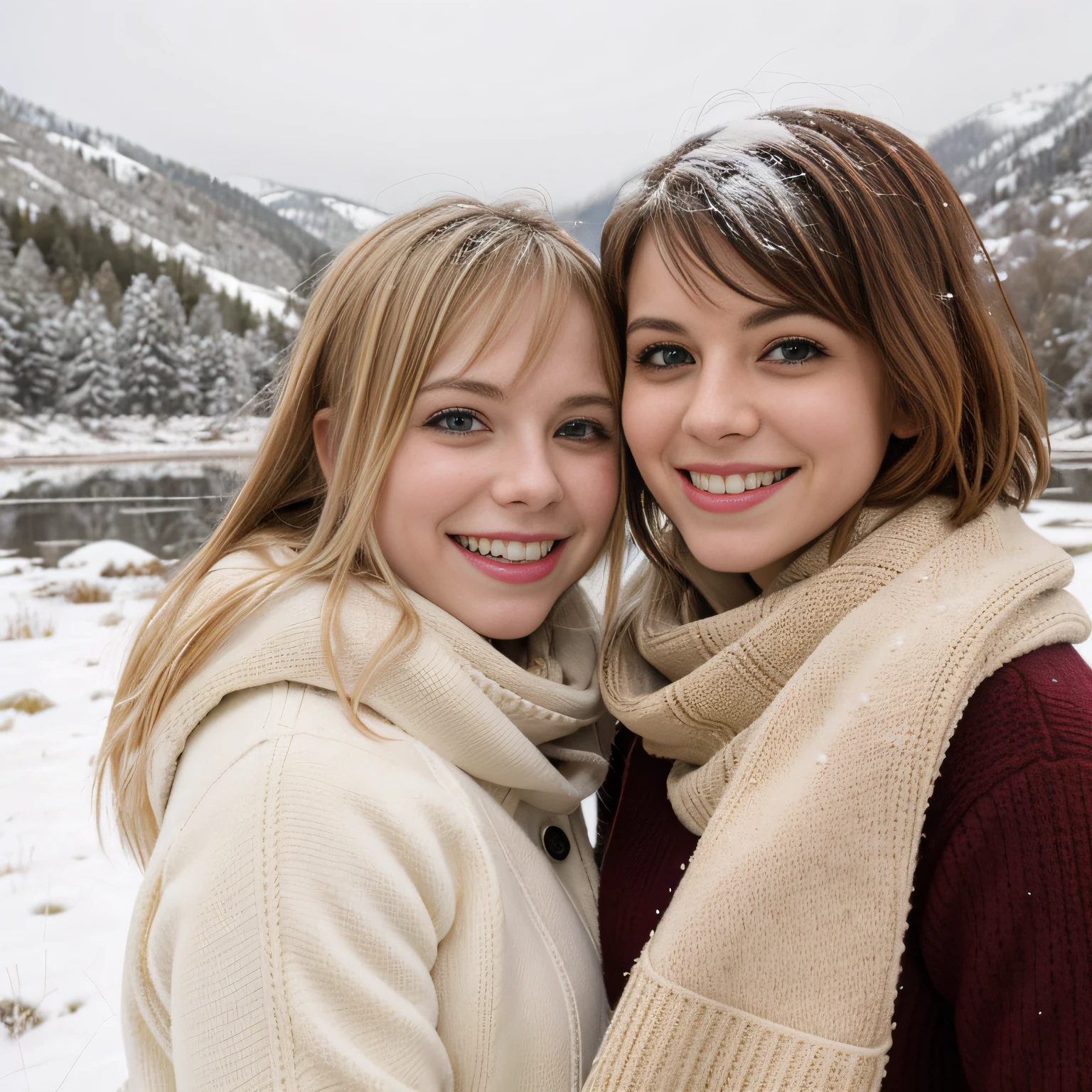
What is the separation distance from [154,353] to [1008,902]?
4226mm

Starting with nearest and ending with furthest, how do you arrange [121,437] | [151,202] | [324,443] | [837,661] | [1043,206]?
[837,661], [324,443], [1043,206], [121,437], [151,202]

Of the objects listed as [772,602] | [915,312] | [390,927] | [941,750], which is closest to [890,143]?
[915,312]

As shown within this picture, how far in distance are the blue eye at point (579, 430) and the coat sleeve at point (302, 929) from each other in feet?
2.02

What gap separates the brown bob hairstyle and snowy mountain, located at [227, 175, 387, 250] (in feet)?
11.7

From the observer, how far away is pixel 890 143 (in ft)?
3.90

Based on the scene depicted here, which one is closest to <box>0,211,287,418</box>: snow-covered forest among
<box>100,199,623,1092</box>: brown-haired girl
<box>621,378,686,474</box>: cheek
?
<box>100,199,623,1092</box>: brown-haired girl

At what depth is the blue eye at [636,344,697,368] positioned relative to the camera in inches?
51.2

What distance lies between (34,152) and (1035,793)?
471cm

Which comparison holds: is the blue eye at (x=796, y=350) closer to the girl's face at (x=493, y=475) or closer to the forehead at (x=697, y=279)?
the forehead at (x=697, y=279)

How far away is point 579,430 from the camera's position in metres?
1.42

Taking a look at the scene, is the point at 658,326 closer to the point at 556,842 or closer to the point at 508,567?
the point at 508,567

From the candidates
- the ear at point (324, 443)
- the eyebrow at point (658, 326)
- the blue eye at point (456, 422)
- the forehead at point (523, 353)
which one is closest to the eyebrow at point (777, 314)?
Result: the eyebrow at point (658, 326)

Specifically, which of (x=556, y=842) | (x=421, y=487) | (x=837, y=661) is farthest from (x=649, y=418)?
(x=556, y=842)

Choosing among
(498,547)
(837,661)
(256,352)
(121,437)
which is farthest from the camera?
(256,352)
